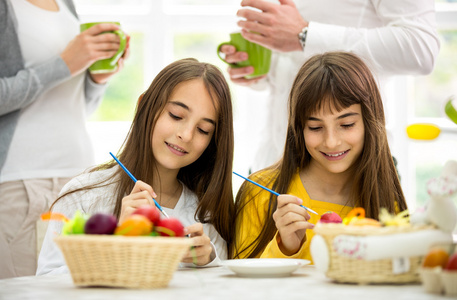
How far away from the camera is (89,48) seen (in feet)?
6.03

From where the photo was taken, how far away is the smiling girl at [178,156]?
1717 mm

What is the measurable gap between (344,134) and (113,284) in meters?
0.86

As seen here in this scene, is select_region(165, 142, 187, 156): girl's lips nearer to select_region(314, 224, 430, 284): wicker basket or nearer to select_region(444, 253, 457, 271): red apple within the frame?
select_region(314, 224, 430, 284): wicker basket

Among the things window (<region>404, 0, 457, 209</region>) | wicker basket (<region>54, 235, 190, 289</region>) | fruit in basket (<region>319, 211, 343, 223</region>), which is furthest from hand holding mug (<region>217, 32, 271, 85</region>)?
window (<region>404, 0, 457, 209</region>)

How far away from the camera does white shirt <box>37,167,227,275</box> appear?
5.12 ft

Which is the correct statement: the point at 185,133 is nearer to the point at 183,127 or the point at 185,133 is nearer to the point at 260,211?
the point at 183,127

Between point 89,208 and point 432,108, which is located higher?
point 432,108

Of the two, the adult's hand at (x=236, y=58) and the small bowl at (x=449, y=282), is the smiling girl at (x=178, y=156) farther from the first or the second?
the small bowl at (x=449, y=282)

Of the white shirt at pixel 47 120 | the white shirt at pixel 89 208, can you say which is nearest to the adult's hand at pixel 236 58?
the white shirt at pixel 89 208

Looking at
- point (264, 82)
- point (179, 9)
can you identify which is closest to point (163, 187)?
point (264, 82)

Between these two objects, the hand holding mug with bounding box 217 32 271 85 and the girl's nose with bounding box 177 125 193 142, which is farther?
the hand holding mug with bounding box 217 32 271 85

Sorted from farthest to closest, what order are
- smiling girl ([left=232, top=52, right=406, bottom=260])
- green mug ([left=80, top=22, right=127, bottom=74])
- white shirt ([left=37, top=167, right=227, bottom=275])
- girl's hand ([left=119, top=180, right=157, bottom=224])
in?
green mug ([left=80, top=22, right=127, bottom=74]), smiling girl ([left=232, top=52, right=406, bottom=260]), white shirt ([left=37, top=167, right=227, bottom=275]), girl's hand ([left=119, top=180, right=157, bottom=224])

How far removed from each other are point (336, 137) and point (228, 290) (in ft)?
2.38

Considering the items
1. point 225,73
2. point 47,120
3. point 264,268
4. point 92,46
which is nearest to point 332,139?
point 264,268
